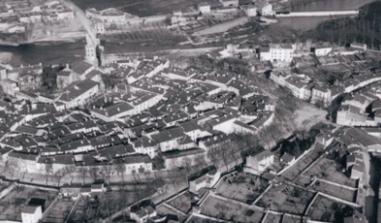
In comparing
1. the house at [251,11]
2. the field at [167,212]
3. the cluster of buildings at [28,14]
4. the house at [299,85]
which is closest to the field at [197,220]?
the field at [167,212]

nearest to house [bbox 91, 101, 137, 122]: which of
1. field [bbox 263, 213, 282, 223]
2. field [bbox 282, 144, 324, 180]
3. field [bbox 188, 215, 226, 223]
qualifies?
field [bbox 188, 215, 226, 223]

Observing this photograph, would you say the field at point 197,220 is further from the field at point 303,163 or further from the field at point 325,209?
the field at point 303,163

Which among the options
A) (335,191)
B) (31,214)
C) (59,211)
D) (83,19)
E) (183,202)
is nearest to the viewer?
(31,214)

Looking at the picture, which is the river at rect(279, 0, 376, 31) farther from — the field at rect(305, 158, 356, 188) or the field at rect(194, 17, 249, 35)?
the field at rect(305, 158, 356, 188)

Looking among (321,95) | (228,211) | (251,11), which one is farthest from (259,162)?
(251,11)

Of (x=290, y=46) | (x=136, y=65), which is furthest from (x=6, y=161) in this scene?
(x=290, y=46)

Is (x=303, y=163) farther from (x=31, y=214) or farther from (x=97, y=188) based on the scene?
(x=31, y=214)
